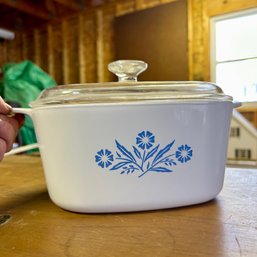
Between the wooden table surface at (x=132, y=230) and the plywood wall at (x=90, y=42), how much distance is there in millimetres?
2079

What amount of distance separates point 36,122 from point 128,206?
166 millimetres

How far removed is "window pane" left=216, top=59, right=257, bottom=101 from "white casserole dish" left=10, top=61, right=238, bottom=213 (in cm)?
191

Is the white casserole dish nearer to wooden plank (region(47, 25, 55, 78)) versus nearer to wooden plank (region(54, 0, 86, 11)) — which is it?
wooden plank (region(54, 0, 86, 11))

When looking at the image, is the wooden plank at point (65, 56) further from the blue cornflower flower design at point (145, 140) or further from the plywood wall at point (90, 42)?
the blue cornflower flower design at point (145, 140)

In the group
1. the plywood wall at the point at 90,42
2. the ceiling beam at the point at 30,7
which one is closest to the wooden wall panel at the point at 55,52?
the plywood wall at the point at 90,42

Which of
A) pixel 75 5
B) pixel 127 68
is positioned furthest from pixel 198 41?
pixel 127 68

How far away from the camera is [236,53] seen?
2227 mm

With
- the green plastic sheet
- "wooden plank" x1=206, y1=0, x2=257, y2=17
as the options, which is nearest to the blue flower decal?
the green plastic sheet

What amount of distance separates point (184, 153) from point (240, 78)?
2091mm

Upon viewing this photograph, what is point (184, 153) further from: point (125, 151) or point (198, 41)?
point (198, 41)

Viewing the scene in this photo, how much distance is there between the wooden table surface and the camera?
0.27 m

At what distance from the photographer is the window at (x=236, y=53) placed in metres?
2.16

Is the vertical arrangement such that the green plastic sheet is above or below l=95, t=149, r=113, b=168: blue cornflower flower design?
above

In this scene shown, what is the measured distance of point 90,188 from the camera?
0.35 metres
